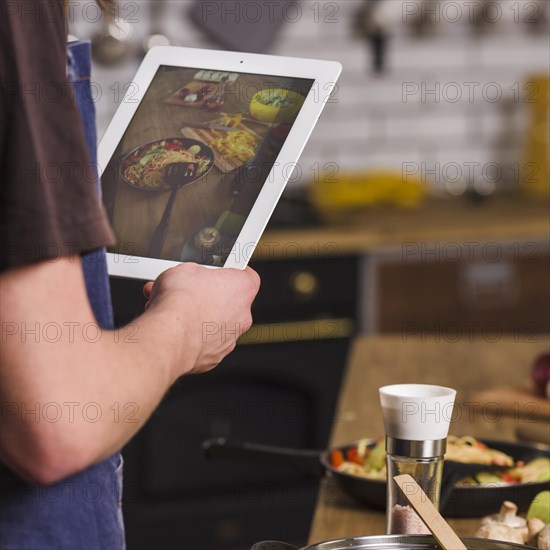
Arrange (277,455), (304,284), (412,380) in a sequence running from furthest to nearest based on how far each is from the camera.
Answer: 1. (304,284)
2. (412,380)
3. (277,455)

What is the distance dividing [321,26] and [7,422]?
9.24 feet

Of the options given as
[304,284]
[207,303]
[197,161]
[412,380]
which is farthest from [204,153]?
[304,284]

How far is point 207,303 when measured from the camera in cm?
86

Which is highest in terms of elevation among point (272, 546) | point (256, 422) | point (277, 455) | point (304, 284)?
point (272, 546)

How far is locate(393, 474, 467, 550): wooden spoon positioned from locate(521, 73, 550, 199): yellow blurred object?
263 centimetres

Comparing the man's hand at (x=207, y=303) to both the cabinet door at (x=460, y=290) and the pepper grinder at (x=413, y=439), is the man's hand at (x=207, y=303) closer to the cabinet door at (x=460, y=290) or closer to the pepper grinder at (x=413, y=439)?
the pepper grinder at (x=413, y=439)

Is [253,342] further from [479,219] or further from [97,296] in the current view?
[97,296]

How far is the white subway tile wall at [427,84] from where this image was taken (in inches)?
132

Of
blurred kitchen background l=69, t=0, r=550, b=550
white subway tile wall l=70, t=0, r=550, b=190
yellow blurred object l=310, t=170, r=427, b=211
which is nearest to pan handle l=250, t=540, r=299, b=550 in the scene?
blurred kitchen background l=69, t=0, r=550, b=550

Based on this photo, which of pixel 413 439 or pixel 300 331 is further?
pixel 300 331

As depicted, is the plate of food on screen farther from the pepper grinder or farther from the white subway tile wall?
the white subway tile wall

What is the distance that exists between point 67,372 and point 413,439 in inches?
12.8

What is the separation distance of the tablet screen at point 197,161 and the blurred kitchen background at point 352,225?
4.53 feet

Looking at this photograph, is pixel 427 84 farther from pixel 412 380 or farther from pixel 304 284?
pixel 412 380
